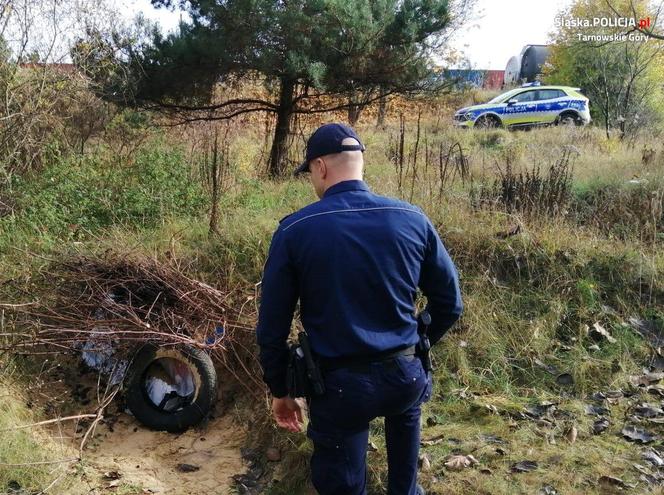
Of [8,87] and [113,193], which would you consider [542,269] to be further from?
[8,87]

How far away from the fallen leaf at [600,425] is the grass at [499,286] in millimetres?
40

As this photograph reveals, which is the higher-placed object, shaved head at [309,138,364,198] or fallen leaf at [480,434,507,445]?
shaved head at [309,138,364,198]

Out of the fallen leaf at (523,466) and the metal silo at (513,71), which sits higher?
the metal silo at (513,71)

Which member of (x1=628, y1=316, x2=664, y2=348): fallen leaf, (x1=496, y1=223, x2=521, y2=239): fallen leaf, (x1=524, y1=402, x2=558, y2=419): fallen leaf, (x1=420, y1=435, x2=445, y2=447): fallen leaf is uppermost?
(x1=496, y1=223, x2=521, y2=239): fallen leaf

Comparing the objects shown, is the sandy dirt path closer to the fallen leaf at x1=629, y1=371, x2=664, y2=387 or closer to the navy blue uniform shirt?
the navy blue uniform shirt

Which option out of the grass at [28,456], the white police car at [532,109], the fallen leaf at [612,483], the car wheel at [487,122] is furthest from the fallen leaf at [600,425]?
the white police car at [532,109]

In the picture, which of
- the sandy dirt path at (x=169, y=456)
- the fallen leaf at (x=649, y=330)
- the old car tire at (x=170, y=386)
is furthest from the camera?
the fallen leaf at (x=649, y=330)

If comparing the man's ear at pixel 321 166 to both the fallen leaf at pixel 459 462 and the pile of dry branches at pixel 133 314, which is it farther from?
the pile of dry branches at pixel 133 314

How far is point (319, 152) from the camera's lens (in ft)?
6.80

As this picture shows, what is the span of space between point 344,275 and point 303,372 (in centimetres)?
40

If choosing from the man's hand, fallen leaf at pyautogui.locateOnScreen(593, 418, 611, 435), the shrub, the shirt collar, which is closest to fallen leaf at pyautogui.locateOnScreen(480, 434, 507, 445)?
fallen leaf at pyautogui.locateOnScreen(593, 418, 611, 435)

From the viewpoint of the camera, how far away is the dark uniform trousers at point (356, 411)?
6.61 feet

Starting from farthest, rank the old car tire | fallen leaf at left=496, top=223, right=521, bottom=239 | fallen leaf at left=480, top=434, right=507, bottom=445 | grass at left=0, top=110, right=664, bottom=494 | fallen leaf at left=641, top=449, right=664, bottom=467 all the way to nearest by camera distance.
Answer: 1. fallen leaf at left=496, top=223, right=521, bottom=239
2. the old car tire
3. fallen leaf at left=480, top=434, right=507, bottom=445
4. grass at left=0, top=110, right=664, bottom=494
5. fallen leaf at left=641, top=449, right=664, bottom=467

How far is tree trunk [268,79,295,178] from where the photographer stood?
8844mm
